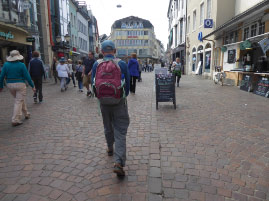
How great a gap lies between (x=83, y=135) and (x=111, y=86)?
2182 mm

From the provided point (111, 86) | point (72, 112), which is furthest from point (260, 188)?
point (72, 112)

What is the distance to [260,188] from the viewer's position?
2.76 meters

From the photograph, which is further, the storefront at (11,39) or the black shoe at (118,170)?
the storefront at (11,39)

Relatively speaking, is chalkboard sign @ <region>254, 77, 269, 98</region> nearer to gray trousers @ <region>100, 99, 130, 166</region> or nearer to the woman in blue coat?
the woman in blue coat

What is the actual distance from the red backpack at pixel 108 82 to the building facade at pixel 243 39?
8327 mm

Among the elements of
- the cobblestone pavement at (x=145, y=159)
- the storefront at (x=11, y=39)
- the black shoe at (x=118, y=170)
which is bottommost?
the cobblestone pavement at (x=145, y=159)

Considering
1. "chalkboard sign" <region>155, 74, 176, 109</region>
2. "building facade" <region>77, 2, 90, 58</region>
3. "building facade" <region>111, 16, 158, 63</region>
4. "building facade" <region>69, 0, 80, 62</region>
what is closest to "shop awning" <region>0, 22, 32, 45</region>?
"chalkboard sign" <region>155, 74, 176, 109</region>

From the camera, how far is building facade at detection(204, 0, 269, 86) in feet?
34.6

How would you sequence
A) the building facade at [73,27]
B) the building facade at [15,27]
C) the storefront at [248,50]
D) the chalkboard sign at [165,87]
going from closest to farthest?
the chalkboard sign at [165,87] → the storefront at [248,50] → the building facade at [15,27] → the building facade at [73,27]

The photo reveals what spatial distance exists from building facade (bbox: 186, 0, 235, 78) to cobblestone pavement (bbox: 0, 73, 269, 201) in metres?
12.5

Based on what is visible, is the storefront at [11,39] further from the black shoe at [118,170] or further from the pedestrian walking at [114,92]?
the black shoe at [118,170]

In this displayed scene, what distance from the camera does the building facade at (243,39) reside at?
1054cm

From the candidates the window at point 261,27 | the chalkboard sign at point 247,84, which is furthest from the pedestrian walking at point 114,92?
the window at point 261,27

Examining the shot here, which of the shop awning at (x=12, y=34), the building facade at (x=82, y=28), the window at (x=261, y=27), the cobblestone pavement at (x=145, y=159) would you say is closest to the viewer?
the cobblestone pavement at (x=145, y=159)
